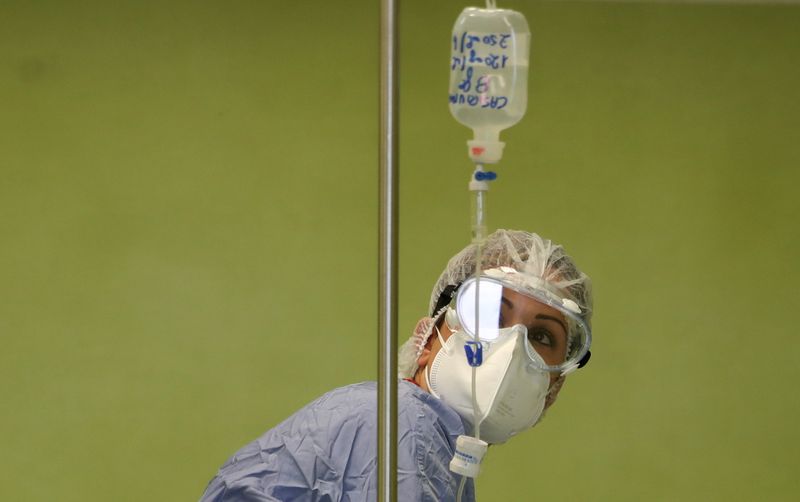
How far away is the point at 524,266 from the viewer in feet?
5.79

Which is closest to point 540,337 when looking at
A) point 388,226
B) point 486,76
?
point 486,76

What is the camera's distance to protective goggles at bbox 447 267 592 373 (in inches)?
66.1

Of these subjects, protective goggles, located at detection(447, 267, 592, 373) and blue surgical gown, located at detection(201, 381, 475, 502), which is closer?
blue surgical gown, located at detection(201, 381, 475, 502)

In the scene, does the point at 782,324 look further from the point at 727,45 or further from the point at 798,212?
the point at 727,45

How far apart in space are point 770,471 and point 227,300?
1544 millimetres

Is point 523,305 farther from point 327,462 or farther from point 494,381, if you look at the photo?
point 327,462

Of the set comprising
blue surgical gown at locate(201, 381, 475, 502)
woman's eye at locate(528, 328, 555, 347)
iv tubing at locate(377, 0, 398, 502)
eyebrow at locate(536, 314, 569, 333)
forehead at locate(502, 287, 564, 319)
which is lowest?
blue surgical gown at locate(201, 381, 475, 502)

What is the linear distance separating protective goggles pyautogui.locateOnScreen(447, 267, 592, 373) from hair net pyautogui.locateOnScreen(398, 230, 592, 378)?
4cm

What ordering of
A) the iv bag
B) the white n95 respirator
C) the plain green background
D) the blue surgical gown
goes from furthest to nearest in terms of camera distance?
the plain green background, the white n95 respirator, the blue surgical gown, the iv bag

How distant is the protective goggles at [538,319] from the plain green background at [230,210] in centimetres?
107

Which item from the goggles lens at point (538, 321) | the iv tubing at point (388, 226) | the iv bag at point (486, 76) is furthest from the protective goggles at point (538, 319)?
the iv tubing at point (388, 226)

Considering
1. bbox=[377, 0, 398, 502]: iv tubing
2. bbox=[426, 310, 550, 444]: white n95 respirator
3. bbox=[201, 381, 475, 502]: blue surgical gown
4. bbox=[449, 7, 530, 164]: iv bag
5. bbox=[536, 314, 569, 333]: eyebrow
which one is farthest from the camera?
bbox=[536, 314, 569, 333]: eyebrow

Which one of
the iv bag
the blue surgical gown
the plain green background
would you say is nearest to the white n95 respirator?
the blue surgical gown

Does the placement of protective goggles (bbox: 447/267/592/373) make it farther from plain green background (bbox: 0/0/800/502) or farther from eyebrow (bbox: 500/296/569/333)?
plain green background (bbox: 0/0/800/502)
